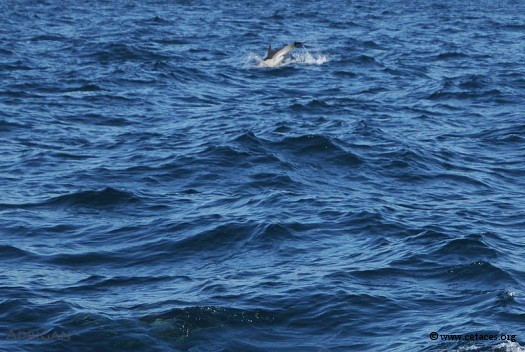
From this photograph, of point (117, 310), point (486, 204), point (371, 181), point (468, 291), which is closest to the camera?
point (117, 310)

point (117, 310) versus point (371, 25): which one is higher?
point (117, 310)

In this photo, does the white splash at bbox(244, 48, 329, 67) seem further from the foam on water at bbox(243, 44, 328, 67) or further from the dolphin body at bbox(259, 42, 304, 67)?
the dolphin body at bbox(259, 42, 304, 67)

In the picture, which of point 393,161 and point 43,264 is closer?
point 43,264

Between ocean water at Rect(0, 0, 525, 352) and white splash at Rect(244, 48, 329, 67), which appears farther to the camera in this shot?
white splash at Rect(244, 48, 329, 67)

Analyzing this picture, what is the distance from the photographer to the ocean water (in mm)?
14141

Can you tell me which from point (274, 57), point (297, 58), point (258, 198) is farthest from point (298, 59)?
point (258, 198)

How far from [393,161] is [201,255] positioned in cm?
728

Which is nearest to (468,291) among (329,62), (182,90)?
(182,90)

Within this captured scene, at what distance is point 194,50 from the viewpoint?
39.3 m

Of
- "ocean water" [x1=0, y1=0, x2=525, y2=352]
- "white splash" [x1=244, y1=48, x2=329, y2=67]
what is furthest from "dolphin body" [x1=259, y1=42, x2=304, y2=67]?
"ocean water" [x1=0, y1=0, x2=525, y2=352]

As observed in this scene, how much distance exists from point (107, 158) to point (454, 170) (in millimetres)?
7861

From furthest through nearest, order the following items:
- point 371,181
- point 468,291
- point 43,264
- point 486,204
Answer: point 371,181, point 486,204, point 43,264, point 468,291

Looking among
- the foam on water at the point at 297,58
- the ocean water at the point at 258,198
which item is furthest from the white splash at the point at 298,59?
the ocean water at the point at 258,198

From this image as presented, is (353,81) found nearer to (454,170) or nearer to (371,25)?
(454,170)
